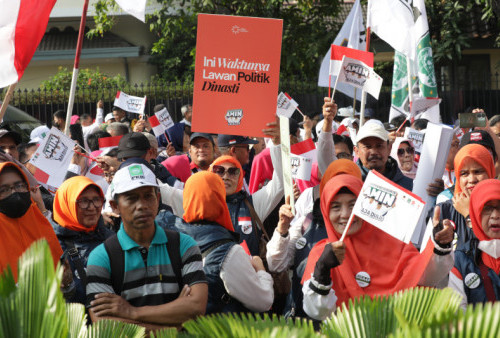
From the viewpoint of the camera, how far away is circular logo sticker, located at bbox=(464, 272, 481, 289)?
12.9 ft

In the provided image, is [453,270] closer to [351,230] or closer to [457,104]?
[351,230]

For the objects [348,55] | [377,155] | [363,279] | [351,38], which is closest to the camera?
[363,279]

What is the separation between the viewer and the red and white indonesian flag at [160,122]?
35.1ft

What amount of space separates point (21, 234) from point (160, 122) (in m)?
6.78

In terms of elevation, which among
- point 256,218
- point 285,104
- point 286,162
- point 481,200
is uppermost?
point 285,104

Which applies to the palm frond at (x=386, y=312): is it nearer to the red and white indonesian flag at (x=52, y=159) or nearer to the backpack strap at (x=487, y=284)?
the backpack strap at (x=487, y=284)

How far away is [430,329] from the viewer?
65.7 inches

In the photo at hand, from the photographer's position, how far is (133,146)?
6578 millimetres

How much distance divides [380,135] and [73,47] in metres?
26.9

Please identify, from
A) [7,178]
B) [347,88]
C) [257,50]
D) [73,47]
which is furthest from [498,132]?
[73,47]

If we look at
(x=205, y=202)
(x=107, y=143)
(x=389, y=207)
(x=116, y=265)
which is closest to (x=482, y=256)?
(x=389, y=207)

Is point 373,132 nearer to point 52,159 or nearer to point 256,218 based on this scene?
point 256,218

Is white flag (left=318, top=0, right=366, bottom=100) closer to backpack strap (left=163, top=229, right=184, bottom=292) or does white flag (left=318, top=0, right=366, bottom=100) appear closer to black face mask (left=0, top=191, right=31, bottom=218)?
Answer: black face mask (left=0, top=191, right=31, bottom=218)

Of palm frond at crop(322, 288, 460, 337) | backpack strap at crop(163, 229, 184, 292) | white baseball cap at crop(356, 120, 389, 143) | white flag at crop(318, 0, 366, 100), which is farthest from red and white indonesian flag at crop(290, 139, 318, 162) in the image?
white flag at crop(318, 0, 366, 100)
